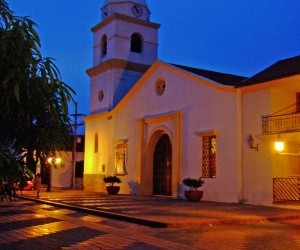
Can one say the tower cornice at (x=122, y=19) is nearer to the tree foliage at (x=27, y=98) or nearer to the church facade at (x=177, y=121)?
the church facade at (x=177, y=121)

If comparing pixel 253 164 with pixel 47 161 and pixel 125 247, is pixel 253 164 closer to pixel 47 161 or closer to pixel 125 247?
pixel 125 247

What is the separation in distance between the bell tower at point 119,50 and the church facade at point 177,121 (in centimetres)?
7

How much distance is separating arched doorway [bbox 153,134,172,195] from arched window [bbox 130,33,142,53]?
8493 mm

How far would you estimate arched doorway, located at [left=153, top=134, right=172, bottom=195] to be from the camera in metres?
25.4

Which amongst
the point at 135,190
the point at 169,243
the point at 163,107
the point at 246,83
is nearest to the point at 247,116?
the point at 246,83

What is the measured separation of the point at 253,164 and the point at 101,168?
529 inches

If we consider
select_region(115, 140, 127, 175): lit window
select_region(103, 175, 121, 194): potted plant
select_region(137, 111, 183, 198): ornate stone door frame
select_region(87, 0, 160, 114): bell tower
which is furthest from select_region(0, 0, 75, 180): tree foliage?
select_region(87, 0, 160, 114): bell tower

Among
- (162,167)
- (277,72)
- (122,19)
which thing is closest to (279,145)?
(277,72)

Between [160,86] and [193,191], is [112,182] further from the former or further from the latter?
[193,191]

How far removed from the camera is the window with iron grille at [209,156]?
21.7 m

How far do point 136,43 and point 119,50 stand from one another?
5.94 ft

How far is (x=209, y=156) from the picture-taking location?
72.2ft

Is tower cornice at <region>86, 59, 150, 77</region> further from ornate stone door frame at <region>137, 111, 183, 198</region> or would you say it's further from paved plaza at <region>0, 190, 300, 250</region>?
paved plaza at <region>0, 190, 300, 250</region>

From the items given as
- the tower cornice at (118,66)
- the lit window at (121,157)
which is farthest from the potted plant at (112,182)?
the tower cornice at (118,66)
